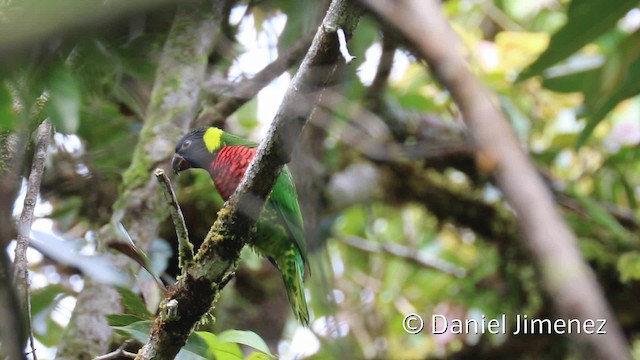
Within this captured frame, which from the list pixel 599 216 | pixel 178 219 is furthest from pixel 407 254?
pixel 178 219

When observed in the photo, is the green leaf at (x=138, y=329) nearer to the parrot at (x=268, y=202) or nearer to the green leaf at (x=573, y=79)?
the parrot at (x=268, y=202)

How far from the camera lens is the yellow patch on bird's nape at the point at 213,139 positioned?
2.34 meters

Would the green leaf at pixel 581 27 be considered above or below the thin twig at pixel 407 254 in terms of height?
below

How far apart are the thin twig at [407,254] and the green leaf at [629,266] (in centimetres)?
85

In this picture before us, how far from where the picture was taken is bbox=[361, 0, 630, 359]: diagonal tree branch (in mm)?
394

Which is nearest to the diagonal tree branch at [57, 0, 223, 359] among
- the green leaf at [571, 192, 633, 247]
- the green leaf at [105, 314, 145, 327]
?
the green leaf at [105, 314, 145, 327]

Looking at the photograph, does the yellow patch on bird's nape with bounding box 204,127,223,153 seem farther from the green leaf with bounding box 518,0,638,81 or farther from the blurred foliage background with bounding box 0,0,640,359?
the green leaf with bounding box 518,0,638,81

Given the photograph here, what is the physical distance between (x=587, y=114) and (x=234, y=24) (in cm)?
133

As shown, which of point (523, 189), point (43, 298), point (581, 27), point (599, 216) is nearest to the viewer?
point (523, 189)

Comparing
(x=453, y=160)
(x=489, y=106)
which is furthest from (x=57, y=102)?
(x=453, y=160)

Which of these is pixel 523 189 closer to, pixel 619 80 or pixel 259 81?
pixel 259 81

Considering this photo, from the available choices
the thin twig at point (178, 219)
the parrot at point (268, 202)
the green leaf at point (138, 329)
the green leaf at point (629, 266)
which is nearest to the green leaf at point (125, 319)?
the green leaf at point (138, 329)

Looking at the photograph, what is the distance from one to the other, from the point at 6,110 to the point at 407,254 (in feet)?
10.6

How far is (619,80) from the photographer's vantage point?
240cm
